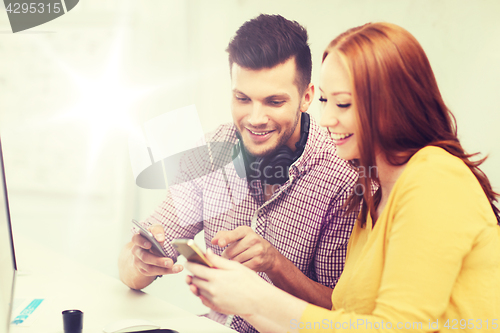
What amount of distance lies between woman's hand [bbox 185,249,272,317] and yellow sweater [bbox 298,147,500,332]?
9cm

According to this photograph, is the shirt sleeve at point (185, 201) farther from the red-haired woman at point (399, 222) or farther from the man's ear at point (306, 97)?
the red-haired woman at point (399, 222)

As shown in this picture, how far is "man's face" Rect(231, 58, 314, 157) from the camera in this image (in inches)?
55.8

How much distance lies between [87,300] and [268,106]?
34.8 inches

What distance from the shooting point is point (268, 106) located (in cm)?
146

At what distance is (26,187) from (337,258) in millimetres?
1842

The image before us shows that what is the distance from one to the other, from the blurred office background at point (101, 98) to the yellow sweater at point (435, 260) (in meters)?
1.15

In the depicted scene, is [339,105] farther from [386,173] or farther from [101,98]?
[101,98]

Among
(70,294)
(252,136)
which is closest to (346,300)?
(70,294)

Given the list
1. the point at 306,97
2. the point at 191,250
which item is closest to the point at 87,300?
the point at 191,250

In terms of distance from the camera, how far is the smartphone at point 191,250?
682 mm

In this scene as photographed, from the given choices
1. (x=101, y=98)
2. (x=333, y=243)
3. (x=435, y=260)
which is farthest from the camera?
(x=101, y=98)

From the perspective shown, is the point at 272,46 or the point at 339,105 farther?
the point at 272,46

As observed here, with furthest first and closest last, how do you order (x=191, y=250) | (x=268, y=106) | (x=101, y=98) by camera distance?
(x=101, y=98) → (x=268, y=106) → (x=191, y=250)

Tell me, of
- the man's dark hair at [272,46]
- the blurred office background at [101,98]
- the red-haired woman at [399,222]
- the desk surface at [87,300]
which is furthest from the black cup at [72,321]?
the blurred office background at [101,98]
